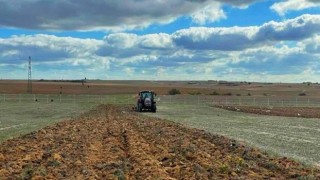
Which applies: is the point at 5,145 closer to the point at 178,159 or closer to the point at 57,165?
the point at 57,165

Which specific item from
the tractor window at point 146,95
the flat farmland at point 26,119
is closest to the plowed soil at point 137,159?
the flat farmland at point 26,119

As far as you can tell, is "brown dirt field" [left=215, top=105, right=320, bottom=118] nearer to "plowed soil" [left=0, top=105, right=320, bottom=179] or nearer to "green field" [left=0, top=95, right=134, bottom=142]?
"green field" [left=0, top=95, right=134, bottom=142]

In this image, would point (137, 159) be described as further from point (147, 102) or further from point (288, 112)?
point (288, 112)

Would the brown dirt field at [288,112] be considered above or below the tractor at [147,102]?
below

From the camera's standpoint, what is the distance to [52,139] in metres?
25.2

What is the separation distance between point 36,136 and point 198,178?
14757 mm

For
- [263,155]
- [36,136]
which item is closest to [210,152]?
[263,155]

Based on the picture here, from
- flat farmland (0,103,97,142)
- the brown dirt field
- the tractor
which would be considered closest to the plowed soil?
flat farmland (0,103,97,142)

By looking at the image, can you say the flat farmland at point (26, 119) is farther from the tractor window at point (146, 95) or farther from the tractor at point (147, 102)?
the tractor window at point (146, 95)

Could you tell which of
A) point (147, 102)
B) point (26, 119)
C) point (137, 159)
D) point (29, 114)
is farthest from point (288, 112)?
point (137, 159)

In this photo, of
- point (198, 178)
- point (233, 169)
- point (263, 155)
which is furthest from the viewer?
point (263, 155)

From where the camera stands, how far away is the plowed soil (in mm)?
14586

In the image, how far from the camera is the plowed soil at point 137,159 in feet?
47.9

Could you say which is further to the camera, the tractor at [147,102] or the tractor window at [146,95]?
the tractor window at [146,95]
